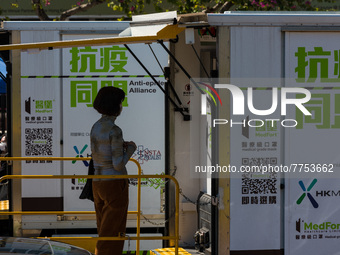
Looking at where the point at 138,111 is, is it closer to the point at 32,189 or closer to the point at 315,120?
the point at 32,189

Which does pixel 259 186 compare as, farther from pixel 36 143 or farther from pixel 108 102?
pixel 36 143

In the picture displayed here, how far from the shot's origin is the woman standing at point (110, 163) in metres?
6.32

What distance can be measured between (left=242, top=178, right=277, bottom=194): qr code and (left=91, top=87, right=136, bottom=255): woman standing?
1.14m

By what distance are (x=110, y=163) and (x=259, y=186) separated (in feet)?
4.68

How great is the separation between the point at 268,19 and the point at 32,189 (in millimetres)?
3950

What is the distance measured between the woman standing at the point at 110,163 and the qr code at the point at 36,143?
212 centimetres

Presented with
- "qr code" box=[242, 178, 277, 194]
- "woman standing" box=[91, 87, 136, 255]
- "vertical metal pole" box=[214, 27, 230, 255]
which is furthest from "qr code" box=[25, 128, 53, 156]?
"qr code" box=[242, 178, 277, 194]

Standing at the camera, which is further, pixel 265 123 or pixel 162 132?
pixel 162 132

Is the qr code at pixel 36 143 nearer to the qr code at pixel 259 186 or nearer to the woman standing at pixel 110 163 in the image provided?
the woman standing at pixel 110 163

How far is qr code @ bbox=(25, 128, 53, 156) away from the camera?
27.6 feet

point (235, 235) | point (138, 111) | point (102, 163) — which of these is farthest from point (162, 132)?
point (235, 235)

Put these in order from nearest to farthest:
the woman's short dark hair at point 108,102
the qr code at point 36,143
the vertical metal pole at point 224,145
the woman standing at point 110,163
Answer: the vertical metal pole at point 224,145, the woman standing at point 110,163, the woman's short dark hair at point 108,102, the qr code at point 36,143

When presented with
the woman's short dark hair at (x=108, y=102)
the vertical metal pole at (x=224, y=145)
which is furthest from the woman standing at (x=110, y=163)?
Result: the vertical metal pole at (x=224, y=145)

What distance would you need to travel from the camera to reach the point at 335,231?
6.14 metres
